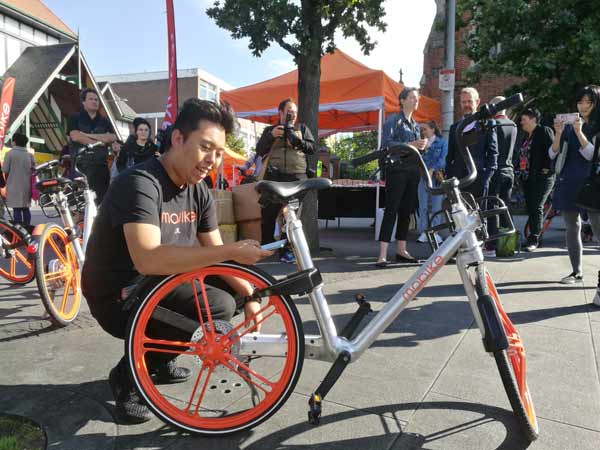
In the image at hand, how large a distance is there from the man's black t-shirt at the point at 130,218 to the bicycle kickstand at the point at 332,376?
2.84 feet

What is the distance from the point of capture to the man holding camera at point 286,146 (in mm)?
5137

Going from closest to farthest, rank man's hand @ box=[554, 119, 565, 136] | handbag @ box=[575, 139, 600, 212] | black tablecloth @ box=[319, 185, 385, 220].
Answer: handbag @ box=[575, 139, 600, 212], man's hand @ box=[554, 119, 565, 136], black tablecloth @ box=[319, 185, 385, 220]

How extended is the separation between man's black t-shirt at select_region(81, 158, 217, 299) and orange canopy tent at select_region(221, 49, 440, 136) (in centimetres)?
626

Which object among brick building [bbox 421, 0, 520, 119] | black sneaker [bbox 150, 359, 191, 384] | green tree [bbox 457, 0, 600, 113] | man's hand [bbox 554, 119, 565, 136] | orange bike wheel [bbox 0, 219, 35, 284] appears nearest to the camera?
black sneaker [bbox 150, 359, 191, 384]

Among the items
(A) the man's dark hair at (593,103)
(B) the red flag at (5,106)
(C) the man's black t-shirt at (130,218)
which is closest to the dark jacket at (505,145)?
(A) the man's dark hair at (593,103)

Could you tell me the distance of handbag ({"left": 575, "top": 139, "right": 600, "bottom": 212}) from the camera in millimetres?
3529

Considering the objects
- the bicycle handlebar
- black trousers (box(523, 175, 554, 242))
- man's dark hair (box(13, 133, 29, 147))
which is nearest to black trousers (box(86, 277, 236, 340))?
the bicycle handlebar

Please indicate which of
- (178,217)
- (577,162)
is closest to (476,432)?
(178,217)

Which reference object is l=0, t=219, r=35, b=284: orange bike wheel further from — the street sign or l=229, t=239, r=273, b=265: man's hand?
the street sign

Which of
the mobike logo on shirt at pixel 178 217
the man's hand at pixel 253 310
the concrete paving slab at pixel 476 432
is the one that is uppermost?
the mobike logo on shirt at pixel 178 217

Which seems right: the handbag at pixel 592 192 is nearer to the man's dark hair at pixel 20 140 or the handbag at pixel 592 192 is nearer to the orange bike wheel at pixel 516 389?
the orange bike wheel at pixel 516 389

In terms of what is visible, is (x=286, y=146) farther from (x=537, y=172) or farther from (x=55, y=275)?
(x=537, y=172)

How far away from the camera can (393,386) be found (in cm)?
230

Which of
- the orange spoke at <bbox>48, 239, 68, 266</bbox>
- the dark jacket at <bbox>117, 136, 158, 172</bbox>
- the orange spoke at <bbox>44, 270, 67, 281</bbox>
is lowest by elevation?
the orange spoke at <bbox>44, 270, 67, 281</bbox>
